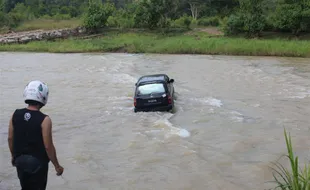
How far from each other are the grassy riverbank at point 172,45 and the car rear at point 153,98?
77.0 ft

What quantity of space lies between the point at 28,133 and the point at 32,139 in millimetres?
88

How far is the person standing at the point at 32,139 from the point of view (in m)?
4.72

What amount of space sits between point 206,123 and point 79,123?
454 centimetres

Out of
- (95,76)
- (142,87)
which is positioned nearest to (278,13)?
(95,76)

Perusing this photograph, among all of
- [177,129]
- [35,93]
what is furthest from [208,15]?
[35,93]

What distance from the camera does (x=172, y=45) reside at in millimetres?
41000

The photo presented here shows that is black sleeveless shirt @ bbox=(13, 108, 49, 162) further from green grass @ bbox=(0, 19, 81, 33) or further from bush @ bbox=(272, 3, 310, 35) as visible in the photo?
green grass @ bbox=(0, 19, 81, 33)

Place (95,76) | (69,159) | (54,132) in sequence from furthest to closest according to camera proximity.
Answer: (95,76) → (54,132) → (69,159)

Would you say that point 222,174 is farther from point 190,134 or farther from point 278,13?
point 278,13

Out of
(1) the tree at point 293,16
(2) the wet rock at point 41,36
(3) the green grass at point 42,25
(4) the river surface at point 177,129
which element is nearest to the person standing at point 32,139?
(4) the river surface at point 177,129

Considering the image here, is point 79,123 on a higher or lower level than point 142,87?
lower

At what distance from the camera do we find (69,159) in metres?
10.3

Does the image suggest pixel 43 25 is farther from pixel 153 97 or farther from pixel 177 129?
pixel 177 129

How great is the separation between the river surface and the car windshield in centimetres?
84
